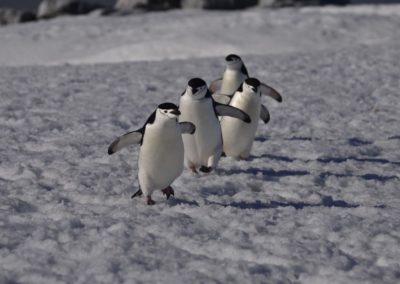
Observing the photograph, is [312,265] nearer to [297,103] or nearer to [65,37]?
[297,103]

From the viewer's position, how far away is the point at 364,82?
1040cm

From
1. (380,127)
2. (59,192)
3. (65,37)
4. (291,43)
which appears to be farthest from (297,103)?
(65,37)

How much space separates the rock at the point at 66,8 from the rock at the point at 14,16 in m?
0.37

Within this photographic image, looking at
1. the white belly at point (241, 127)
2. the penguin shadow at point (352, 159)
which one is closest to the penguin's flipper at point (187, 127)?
the white belly at point (241, 127)

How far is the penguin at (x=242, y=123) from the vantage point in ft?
18.9

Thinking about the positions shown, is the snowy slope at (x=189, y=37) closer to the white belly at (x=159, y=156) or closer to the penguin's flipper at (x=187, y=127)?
the penguin's flipper at (x=187, y=127)

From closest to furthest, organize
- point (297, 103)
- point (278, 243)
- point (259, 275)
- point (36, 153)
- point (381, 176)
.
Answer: point (259, 275) → point (278, 243) → point (381, 176) → point (36, 153) → point (297, 103)

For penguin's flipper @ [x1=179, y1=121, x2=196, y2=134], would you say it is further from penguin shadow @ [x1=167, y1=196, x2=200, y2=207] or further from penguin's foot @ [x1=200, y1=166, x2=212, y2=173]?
penguin's foot @ [x1=200, y1=166, x2=212, y2=173]

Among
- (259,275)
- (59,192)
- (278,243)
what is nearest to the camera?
(259,275)

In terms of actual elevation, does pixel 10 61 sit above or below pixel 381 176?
below

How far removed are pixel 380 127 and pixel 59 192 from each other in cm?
392

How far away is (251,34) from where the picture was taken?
16969 millimetres

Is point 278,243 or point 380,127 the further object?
point 380,127

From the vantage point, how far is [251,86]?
5.71 meters
